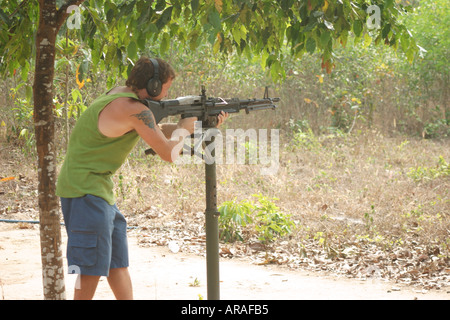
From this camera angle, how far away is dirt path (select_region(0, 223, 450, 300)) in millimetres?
4750

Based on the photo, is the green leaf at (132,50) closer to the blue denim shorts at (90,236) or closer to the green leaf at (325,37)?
the blue denim shorts at (90,236)

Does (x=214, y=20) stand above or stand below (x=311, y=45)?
Result: above

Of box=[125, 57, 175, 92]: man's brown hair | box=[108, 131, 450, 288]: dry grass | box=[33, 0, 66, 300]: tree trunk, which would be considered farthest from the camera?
box=[108, 131, 450, 288]: dry grass

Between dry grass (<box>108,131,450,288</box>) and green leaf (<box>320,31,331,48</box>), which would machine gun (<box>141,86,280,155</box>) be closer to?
green leaf (<box>320,31,331,48</box>)

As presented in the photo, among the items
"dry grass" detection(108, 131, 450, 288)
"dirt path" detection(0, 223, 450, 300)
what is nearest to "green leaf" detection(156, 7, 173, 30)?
"dirt path" detection(0, 223, 450, 300)

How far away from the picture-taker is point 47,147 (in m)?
3.68

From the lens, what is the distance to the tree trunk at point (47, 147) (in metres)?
3.63

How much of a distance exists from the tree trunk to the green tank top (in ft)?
1.61

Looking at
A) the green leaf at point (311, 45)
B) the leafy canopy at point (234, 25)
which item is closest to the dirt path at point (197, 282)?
the leafy canopy at point (234, 25)

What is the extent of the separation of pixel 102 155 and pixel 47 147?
651 millimetres

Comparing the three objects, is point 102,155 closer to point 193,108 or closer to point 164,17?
point 193,108

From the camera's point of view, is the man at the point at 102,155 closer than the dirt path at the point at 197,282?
Yes

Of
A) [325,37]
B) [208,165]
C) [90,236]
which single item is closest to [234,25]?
[325,37]
